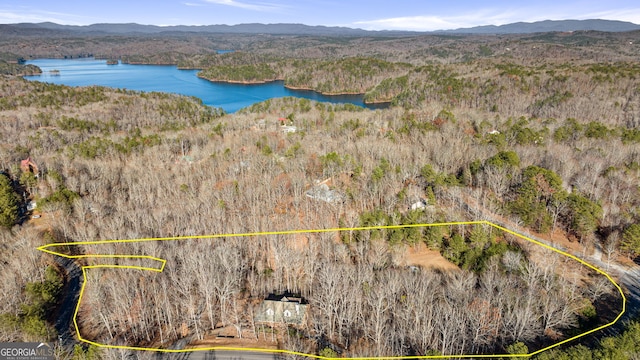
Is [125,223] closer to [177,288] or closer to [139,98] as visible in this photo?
[177,288]

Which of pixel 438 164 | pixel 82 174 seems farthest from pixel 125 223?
pixel 438 164

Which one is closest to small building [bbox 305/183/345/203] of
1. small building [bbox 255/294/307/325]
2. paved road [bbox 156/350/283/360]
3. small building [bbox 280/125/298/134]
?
small building [bbox 255/294/307/325]

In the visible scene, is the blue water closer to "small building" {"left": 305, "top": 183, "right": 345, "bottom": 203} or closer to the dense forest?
the dense forest

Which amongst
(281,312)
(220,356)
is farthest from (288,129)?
(220,356)

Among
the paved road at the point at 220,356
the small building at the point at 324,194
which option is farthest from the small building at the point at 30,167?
the paved road at the point at 220,356

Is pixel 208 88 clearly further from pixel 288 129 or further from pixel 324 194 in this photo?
pixel 324 194
